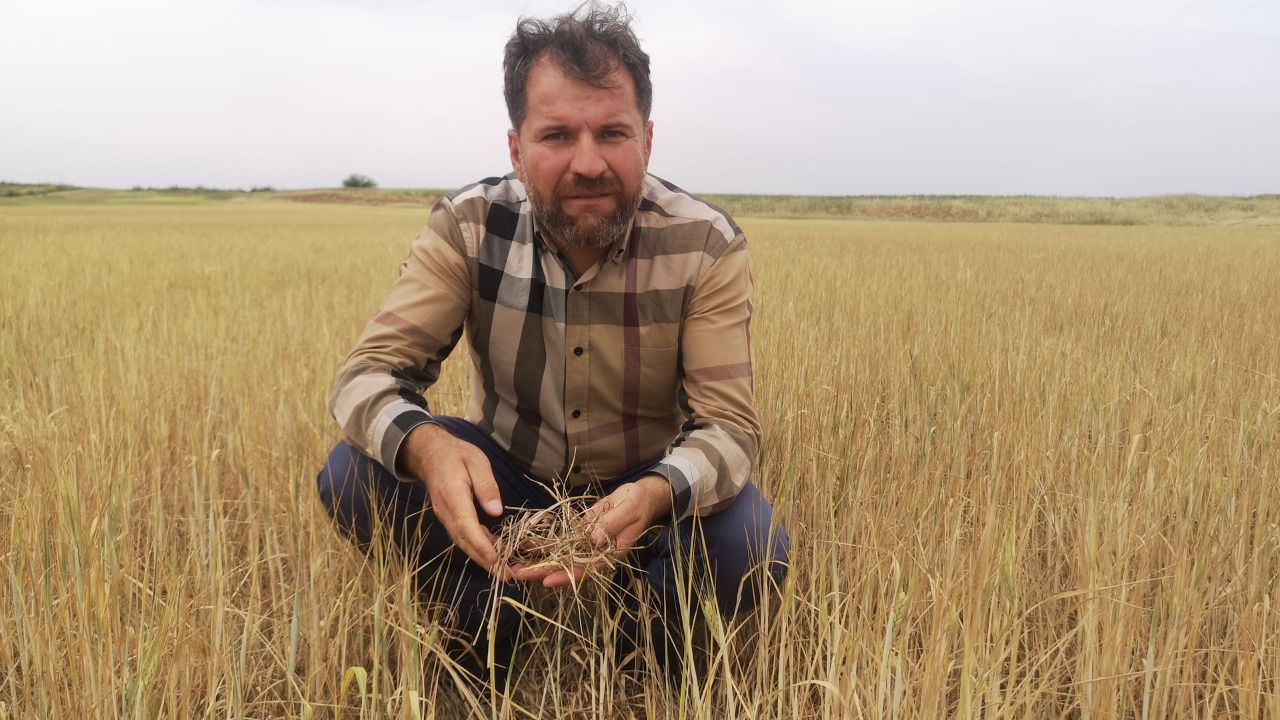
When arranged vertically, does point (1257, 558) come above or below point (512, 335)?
below

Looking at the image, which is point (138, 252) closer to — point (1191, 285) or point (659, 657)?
point (659, 657)

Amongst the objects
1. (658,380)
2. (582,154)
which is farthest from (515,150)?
(658,380)

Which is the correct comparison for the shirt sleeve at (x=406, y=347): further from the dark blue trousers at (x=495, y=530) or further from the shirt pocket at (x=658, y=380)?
the shirt pocket at (x=658, y=380)

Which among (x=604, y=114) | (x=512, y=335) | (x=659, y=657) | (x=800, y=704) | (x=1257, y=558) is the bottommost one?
(x=659, y=657)

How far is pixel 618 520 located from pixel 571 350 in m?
0.49

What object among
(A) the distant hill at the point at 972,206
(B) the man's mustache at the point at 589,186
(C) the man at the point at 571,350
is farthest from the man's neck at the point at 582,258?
(A) the distant hill at the point at 972,206

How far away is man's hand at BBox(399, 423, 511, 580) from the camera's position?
1.18 metres

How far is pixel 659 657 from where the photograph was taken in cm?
146

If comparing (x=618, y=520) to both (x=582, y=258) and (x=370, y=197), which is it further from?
(x=370, y=197)

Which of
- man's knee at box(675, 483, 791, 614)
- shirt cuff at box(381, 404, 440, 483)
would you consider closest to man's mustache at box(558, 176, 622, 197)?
shirt cuff at box(381, 404, 440, 483)

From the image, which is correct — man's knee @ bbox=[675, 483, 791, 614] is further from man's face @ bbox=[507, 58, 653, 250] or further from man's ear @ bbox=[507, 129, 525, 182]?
man's ear @ bbox=[507, 129, 525, 182]

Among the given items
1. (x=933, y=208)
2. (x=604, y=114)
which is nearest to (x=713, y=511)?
(x=604, y=114)

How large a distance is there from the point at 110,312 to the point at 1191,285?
266 inches

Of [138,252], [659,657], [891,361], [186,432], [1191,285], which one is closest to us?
[659,657]
